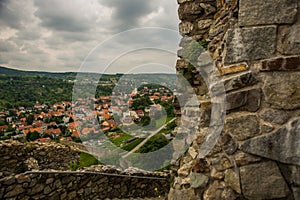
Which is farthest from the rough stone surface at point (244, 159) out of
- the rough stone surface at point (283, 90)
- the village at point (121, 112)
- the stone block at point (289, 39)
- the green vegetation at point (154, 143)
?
the green vegetation at point (154, 143)

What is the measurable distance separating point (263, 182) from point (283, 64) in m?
0.89

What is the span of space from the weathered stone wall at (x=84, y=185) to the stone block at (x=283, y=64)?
3.27 metres

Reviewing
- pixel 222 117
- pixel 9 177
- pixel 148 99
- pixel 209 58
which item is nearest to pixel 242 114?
pixel 222 117

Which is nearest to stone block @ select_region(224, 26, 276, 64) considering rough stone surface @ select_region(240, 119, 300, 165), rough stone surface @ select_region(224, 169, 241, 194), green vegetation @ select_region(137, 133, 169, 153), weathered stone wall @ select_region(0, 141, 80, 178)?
rough stone surface @ select_region(240, 119, 300, 165)

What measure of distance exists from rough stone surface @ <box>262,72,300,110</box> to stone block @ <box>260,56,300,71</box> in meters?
0.04

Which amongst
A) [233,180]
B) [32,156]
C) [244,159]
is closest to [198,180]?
[233,180]

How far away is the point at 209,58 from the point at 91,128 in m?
4.36

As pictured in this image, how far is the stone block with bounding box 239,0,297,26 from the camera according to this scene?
1687 millimetres

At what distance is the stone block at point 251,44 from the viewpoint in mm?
1735

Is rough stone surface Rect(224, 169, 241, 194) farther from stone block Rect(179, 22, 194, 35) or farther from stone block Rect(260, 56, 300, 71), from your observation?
stone block Rect(179, 22, 194, 35)

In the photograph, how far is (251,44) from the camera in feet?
5.83

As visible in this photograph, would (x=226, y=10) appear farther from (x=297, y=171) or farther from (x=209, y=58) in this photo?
(x=297, y=171)

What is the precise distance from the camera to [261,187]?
175 centimetres

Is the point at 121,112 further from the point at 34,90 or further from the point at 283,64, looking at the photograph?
the point at 34,90
